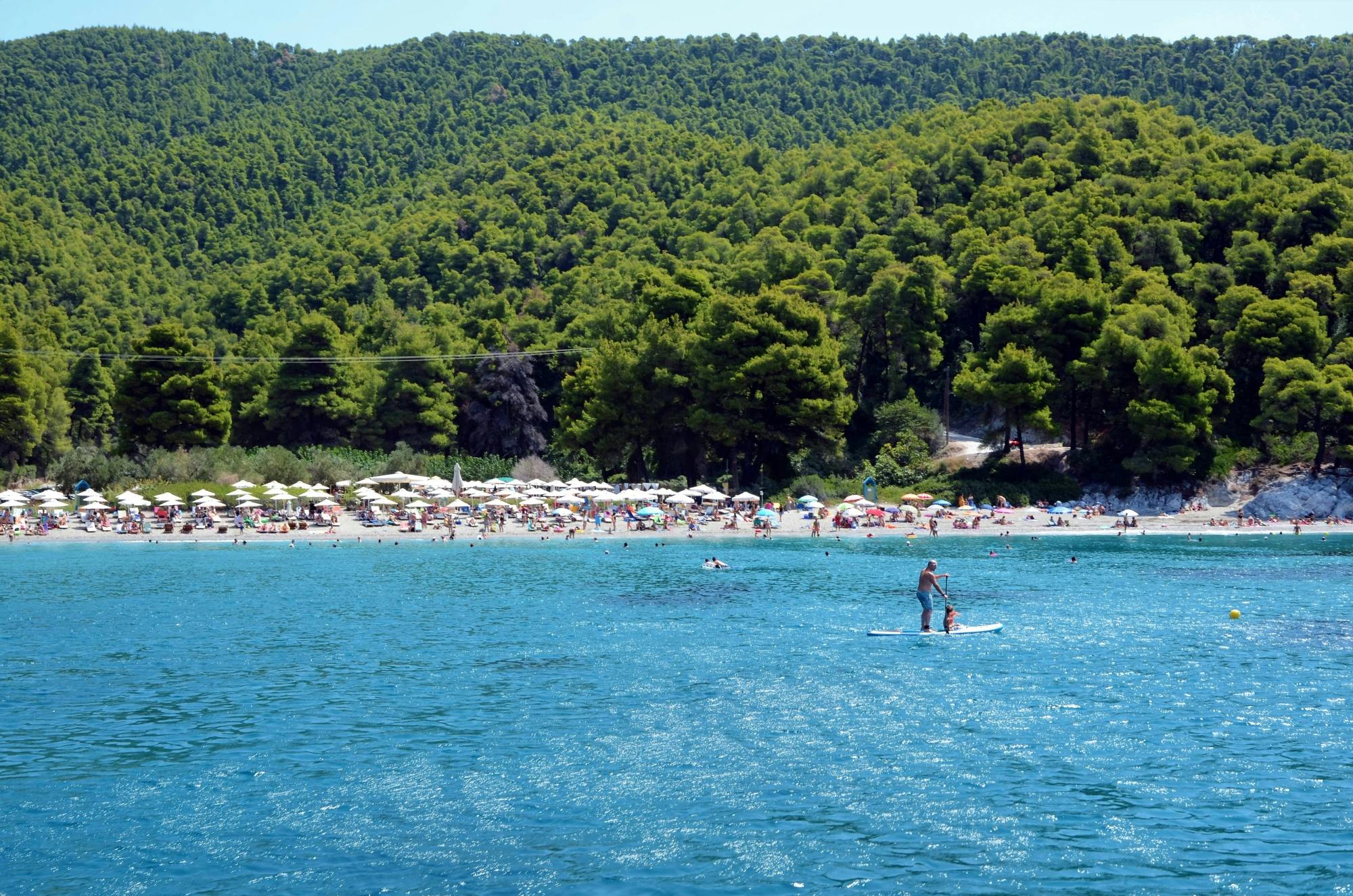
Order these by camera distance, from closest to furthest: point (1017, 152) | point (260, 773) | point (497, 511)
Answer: point (260, 773) → point (497, 511) → point (1017, 152)

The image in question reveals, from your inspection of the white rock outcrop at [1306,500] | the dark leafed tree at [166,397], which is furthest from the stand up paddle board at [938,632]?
the dark leafed tree at [166,397]

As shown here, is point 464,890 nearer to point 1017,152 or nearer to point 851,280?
point 851,280

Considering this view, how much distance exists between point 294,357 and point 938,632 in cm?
5891

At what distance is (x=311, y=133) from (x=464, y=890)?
174 meters

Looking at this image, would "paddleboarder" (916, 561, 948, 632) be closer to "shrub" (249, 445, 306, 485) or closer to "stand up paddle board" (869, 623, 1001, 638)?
"stand up paddle board" (869, 623, 1001, 638)

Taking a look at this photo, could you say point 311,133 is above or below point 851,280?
above

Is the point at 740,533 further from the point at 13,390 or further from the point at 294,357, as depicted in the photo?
the point at 13,390

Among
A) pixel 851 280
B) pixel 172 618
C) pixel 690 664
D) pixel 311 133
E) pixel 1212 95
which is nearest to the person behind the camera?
pixel 690 664

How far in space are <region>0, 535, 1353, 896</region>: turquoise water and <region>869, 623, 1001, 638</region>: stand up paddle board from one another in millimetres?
623

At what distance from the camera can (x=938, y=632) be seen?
1147 inches

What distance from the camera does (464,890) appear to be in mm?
13062

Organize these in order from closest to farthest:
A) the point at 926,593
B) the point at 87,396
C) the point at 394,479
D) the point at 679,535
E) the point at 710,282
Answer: the point at 926,593, the point at 679,535, the point at 394,479, the point at 710,282, the point at 87,396

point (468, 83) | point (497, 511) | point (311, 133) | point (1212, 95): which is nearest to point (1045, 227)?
point (497, 511)

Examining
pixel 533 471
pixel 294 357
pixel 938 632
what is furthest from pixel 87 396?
pixel 938 632
